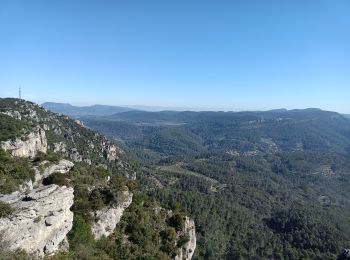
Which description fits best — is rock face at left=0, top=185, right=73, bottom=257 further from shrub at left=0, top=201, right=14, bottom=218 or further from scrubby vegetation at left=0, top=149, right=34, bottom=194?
scrubby vegetation at left=0, top=149, right=34, bottom=194

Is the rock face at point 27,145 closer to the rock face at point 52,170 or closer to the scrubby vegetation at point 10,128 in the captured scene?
the scrubby vegetation at point 10,128

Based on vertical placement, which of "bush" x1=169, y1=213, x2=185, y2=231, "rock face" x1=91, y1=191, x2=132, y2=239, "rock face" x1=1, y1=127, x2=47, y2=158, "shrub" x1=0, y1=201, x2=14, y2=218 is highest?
"shrub" x1=0, y1=201, x2=14, y2=218

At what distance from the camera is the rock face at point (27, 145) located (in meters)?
86.5

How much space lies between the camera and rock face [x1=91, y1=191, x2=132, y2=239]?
53.0 meters

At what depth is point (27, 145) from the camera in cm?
9481

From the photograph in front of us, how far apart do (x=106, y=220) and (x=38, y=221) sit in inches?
841

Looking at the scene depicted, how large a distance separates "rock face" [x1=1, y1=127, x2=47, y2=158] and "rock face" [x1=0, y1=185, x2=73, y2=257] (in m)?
45.4

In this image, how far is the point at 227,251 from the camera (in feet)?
509

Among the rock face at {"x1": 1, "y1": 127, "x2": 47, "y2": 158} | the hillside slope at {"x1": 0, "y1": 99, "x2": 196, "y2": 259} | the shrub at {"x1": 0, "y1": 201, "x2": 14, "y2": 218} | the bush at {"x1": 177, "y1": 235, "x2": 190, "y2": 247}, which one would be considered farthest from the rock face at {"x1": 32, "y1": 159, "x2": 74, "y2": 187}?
the bush at {"x1": 177, "y1": 235, "x2": 190, "y2": 247}

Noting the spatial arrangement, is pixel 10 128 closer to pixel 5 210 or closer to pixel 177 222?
pixel 177 222

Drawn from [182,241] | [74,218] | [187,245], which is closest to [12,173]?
[74,218]

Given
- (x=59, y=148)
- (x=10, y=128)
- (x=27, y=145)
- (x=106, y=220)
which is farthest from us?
(x=59, y=148)

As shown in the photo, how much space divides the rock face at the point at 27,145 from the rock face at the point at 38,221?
45449 mm

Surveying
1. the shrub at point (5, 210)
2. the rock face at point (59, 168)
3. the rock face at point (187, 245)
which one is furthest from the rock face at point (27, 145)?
the shrub at point (5, 210)
